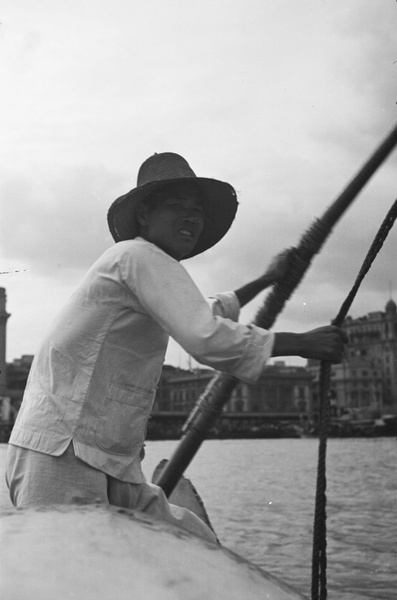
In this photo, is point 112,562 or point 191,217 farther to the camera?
point 191,217

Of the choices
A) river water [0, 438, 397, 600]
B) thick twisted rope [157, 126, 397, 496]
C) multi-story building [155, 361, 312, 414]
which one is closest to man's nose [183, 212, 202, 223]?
thick twisted rope [157, 126, 397, 496]

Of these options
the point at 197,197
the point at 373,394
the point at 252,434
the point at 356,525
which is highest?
the point at 373,394

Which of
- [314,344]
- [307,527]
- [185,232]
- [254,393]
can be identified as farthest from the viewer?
[254,393]

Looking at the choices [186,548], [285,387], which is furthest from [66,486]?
[285,387]

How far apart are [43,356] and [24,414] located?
14 cm

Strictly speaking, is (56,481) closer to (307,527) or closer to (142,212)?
(142,212)

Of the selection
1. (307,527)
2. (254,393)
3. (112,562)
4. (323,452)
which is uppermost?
(254,393)

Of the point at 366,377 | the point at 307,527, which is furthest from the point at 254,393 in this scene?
the point at 307,527

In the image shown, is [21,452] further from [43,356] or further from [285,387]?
[285,387]

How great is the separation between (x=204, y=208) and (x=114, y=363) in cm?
58

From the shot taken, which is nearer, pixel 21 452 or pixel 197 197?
pixel 21 452

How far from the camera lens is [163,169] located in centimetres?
191

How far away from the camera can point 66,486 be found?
169 centimetres

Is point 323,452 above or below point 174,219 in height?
below
